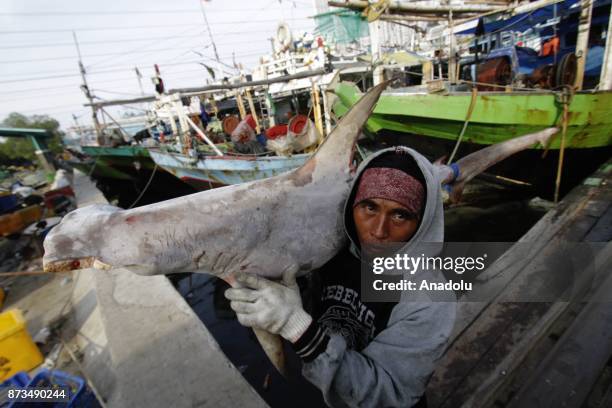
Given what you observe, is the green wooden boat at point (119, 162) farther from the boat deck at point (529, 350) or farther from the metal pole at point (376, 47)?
the boat deck at point (529, 350)

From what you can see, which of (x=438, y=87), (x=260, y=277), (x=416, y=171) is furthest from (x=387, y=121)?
(x=260, y=277)

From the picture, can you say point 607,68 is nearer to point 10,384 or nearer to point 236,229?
point 236,229

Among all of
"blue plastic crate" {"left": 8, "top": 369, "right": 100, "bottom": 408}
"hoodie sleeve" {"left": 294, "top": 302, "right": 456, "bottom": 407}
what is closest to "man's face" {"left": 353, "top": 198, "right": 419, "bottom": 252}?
"hoodie sleeve" {"left": 294, "top": 302, "right": 456, "bottom": 407}

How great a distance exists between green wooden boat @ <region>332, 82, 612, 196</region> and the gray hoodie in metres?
5.06

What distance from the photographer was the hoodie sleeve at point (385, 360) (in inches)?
38.8

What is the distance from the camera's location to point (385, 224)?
1204 millimetres

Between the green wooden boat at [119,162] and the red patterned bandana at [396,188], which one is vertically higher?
the red patterned bandana at [396,188]

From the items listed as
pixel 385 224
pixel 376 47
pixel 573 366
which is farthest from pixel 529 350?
pixel 376 47

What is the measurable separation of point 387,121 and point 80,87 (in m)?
17.8

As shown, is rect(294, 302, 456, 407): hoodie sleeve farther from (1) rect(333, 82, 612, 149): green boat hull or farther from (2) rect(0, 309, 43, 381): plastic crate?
(1) rect(333, 82, 612, 149): green boat hull

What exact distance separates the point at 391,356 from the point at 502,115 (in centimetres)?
552

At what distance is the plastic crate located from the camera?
3.42 m

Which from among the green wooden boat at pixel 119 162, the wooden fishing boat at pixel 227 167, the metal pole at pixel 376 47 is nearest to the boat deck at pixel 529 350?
the wooden fishing boat at pixel 227 167

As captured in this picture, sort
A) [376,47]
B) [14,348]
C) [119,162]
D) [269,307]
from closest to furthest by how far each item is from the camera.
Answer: [269,307]
[14,348]
[376,47]
[119,162]
